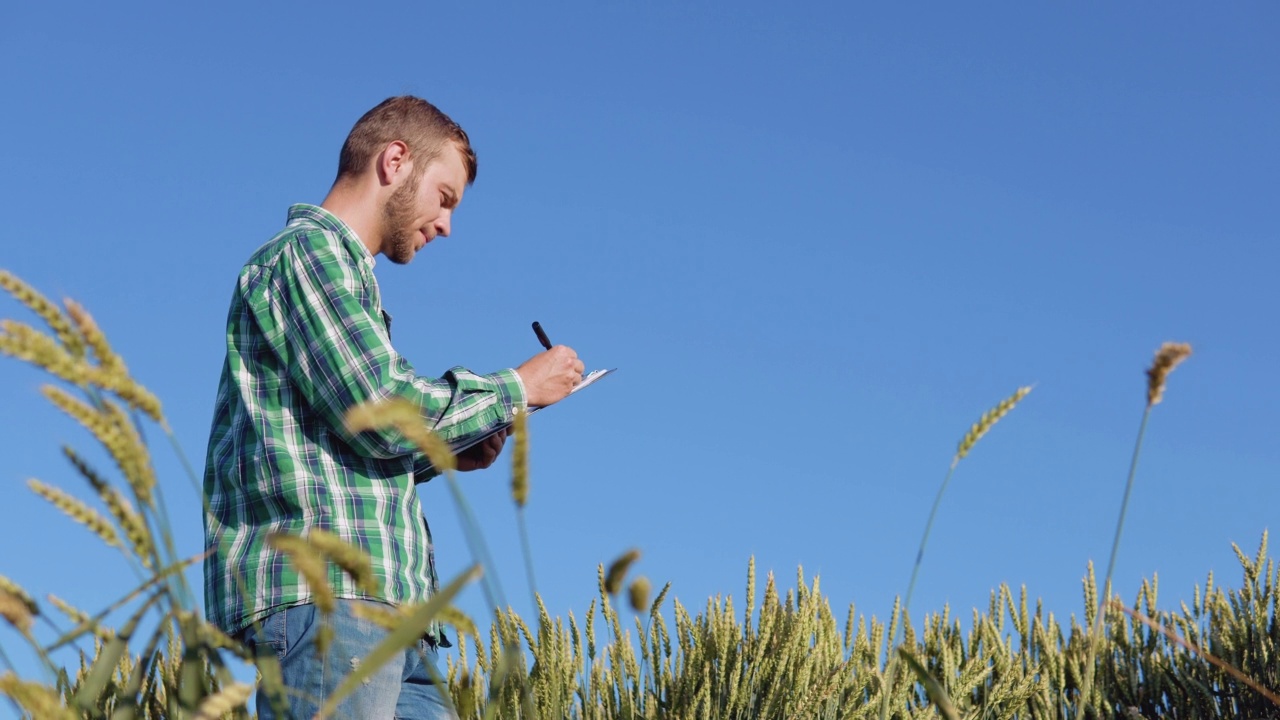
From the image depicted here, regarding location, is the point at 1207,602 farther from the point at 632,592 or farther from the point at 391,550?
the point at 632,592

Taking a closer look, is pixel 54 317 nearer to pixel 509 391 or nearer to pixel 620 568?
pixel 620 568

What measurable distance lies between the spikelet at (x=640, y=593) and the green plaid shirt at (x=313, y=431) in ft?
2.91

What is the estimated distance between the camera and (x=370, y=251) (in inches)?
101

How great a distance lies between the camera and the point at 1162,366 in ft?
3.92

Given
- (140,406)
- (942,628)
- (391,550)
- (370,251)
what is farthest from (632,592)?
(942,628)

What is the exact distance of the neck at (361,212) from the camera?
254 cm

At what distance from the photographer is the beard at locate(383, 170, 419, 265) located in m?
2.58

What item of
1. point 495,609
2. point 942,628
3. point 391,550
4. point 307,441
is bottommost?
point 495,609

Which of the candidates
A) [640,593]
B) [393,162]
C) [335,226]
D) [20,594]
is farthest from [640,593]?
[393,162]

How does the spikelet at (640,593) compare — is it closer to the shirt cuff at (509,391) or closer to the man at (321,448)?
the man at (321,448)

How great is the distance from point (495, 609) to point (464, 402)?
109 centimetres

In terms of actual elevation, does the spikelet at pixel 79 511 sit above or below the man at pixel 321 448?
below

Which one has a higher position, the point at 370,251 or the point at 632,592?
the point at 370,251

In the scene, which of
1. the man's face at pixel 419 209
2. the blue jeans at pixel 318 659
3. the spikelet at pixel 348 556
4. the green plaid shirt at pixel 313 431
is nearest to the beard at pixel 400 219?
the man's face at pixel 419 209
